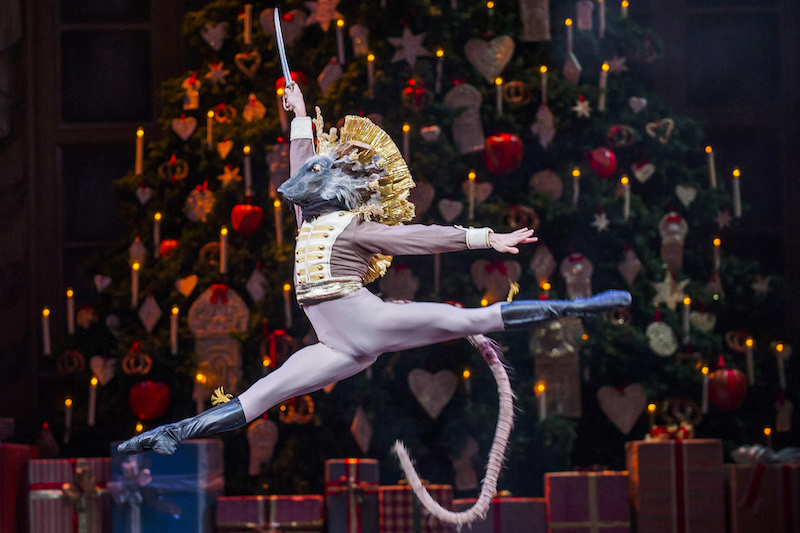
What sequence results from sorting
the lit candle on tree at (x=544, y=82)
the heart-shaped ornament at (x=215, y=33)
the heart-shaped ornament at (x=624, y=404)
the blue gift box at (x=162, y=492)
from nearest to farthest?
the blue gift box at (x=162, y=492)
the heart-shaped ornament at (x=624, y=404)
the lit candle on tree at (x=544, y=82)
the heart-shaped ornament at (x=215, y=33)

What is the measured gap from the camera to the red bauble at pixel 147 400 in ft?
13.5

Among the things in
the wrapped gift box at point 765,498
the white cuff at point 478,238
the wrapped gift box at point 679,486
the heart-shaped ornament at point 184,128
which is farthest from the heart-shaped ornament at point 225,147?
the white cuff at point 478,238

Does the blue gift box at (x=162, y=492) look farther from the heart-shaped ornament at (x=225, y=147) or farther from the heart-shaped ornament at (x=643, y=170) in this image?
the heart-shaped ornament at (x=643, y=170)

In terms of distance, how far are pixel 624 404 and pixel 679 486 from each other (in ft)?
1.79

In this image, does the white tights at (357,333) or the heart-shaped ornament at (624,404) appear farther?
the heart-shaped ornament at (624,404)

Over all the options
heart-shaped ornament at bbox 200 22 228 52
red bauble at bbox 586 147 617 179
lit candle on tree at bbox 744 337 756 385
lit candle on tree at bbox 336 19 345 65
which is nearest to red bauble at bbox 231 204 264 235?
lit candle on tree at bbox 336 19 345 65

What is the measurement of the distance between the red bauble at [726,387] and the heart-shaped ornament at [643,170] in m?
0.88

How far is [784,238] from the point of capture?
16.2 feet

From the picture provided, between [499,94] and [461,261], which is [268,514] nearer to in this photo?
[461,261]

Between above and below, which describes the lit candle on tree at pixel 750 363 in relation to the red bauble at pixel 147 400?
above

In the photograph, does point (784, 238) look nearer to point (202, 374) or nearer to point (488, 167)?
point (488, 167)

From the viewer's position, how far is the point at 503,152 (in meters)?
4.10

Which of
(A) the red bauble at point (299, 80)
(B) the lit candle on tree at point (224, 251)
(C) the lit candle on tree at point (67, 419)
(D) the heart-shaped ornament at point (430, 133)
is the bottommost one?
(C) the lit candle on tree at point (67, 419)

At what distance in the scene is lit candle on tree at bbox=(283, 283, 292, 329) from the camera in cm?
410
